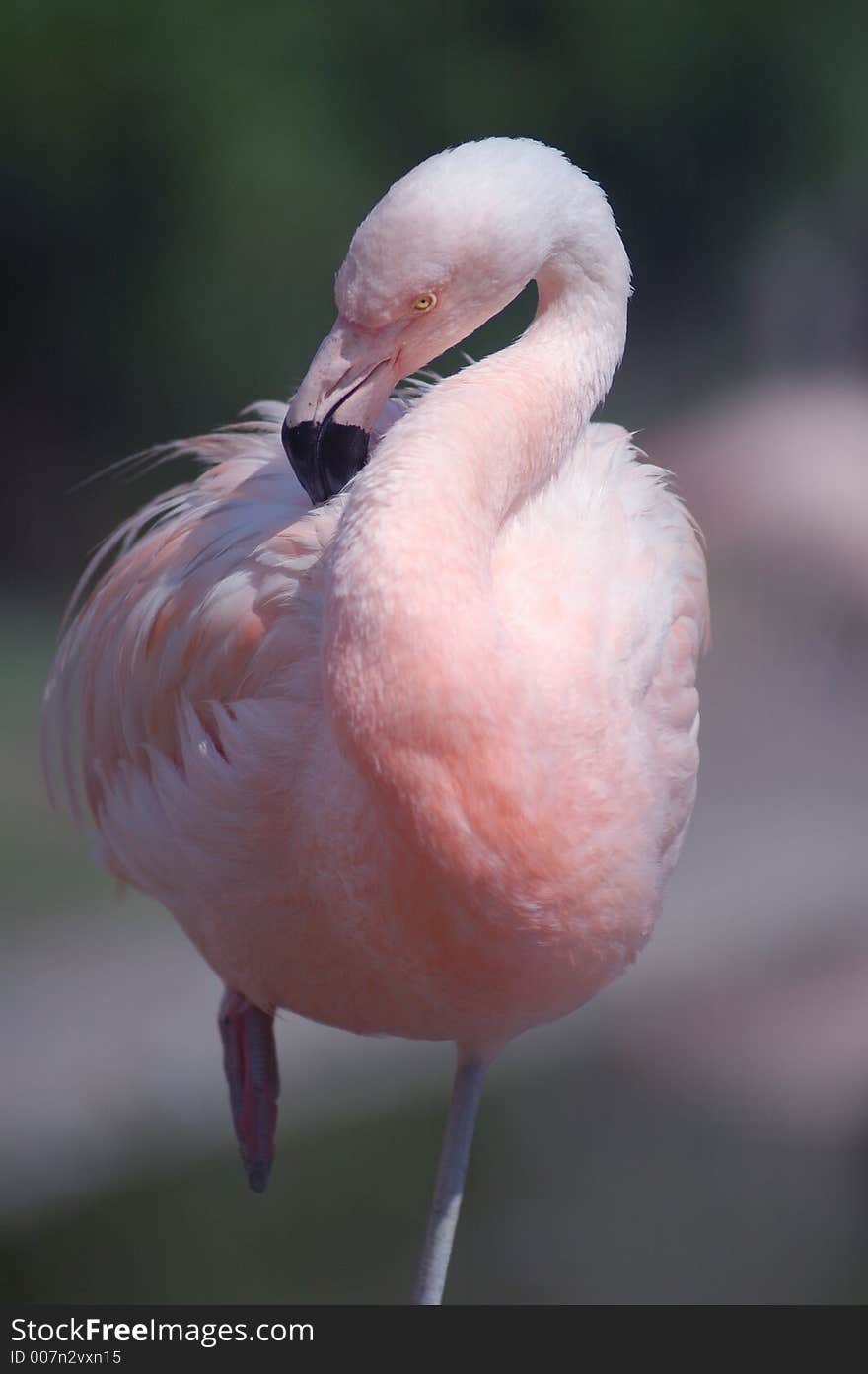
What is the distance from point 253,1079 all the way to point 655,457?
5.83ft

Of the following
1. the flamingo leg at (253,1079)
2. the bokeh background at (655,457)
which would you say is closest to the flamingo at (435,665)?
the flamingo leg at (253,1079)

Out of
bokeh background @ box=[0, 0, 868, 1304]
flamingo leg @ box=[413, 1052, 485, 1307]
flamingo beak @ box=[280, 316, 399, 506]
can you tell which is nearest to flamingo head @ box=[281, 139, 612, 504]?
flamingo beak @ box=[280, 316, 399, 506]

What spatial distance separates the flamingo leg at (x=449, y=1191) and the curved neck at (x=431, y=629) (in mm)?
437

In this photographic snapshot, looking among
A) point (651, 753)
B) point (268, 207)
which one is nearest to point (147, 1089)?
point (651, 753)

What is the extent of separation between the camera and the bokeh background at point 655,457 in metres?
Answer: 1.89

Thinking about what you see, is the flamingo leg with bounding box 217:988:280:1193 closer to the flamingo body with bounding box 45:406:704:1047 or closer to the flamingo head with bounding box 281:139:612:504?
the flamingo body with bounding box 45:406:704:1047

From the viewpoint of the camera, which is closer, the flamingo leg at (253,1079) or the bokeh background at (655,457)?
the flamingo leg at (253,1079)

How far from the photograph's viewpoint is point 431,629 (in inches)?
33.5

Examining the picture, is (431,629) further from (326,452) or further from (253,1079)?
(253,1079)

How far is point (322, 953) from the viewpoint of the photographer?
3.54 feet

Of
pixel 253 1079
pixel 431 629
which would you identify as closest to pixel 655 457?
pixel 253 1079

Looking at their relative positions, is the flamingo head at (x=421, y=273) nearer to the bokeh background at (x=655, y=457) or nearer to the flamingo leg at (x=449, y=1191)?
the flamingo leg at (x=449, y=1191)

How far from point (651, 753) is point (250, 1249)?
104 centimetres

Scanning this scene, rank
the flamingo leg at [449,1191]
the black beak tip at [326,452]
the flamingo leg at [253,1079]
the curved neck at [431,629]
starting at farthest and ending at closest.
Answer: the flamingo leg at [253,1079], the flamingo leg at [449,1191], the black beak tip at [326,452], the curved neck at [431,629]
